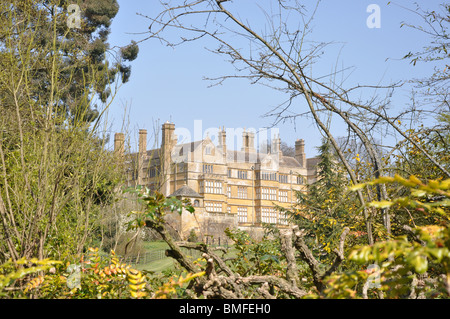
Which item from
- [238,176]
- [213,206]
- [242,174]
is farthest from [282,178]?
[213,206]

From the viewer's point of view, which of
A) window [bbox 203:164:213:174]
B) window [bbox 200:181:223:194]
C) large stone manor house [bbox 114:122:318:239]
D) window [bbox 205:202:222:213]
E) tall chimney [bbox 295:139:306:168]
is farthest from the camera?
tall chimney [bbox 295:139:306:168]

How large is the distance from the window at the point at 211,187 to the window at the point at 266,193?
5.57 m

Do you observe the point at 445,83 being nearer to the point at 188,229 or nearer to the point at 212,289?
the point at 212,289

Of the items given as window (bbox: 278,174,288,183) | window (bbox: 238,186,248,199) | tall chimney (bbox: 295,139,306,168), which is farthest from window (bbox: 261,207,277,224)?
tall chimney (bbox: 295,139,306,168)

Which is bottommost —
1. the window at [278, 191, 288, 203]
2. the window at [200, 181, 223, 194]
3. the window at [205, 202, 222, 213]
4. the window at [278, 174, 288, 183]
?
the window at [205, 202, 222, 213]

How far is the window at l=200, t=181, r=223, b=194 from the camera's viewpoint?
44.2 meters

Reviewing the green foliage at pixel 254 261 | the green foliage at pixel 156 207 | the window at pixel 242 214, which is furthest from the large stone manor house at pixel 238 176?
the green foliage at pixel 156 207

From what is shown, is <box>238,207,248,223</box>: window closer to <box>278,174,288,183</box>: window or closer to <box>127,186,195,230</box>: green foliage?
<box>278,174,288,183</box>: window

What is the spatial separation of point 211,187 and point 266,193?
24.7 ft

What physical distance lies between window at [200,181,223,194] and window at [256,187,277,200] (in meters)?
5.57

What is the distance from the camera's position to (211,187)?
1758 inches
